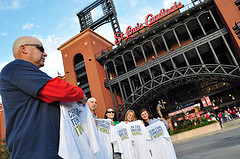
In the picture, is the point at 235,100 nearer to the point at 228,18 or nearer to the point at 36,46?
the point at 228,18

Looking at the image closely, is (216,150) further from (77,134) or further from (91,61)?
(91,61)

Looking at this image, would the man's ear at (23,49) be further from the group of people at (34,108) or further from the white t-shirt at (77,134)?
the white t-shirt at (77,134)

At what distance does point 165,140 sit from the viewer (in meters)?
5.34

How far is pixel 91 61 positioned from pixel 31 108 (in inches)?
914

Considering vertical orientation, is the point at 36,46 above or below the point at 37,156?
above

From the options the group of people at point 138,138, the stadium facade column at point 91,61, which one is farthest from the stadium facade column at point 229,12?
the group of people at point 138,138

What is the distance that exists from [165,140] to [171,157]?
0.53 m

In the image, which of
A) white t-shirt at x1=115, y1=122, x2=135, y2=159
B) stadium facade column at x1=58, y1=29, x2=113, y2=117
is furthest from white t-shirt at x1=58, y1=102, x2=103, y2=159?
stadium facade column at x1=58, y1=29, x2=113, y2=117

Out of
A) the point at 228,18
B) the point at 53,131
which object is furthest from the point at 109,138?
the point at 228,18

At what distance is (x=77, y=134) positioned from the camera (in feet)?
5.41

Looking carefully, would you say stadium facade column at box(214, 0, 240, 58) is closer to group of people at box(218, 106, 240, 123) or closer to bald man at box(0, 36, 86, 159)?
group of people at box(218, 106, 240, 123)

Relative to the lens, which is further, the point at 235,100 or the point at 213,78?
the point at 235,100

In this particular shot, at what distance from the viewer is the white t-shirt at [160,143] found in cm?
510

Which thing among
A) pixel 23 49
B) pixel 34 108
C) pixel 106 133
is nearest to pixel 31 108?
pixel 34 108
